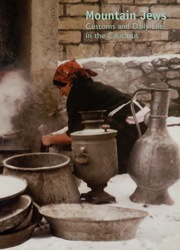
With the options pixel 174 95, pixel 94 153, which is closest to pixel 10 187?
pixel 94 153

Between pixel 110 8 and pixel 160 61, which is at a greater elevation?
pixel 110 8

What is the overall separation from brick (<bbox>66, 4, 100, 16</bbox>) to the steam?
1.60 metres

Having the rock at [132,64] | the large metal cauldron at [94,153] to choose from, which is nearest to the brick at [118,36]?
the rock at [132,64]

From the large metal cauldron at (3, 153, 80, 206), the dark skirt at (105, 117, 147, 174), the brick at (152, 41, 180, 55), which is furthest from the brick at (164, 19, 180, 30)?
the large metal cauldron at (3, 153, 80, 206)

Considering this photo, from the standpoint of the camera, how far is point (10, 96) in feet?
15.7

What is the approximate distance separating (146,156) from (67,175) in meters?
0.66

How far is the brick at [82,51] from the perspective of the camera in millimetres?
5750

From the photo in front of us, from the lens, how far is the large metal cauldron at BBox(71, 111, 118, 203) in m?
2.57

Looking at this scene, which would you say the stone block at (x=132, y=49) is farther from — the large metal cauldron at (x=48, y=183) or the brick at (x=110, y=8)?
the large metal cauldron at (x=48, y=183)

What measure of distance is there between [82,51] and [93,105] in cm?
233

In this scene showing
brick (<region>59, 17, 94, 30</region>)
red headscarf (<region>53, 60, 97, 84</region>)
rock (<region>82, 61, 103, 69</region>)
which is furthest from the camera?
brick (<region>59, 17, 94, 30</region>)

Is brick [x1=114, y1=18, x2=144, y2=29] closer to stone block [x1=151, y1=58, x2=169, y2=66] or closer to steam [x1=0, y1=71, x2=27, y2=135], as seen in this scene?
stone block [x1=151, y1=58, x2=169, y2=66]

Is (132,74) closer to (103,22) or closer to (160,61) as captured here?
(160,61)

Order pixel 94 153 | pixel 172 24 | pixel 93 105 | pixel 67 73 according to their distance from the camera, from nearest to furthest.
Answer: pixel 94 153, pixel 93 105, pixel 67 73, pixel 172 24
